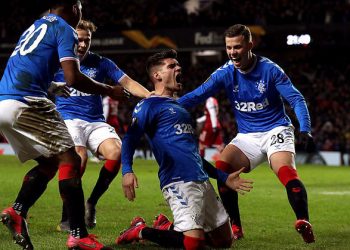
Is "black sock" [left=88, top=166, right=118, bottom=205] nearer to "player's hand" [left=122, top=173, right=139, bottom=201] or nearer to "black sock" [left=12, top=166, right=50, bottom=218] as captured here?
"black sock" [left=12, top=166, right=50, bottom=218]

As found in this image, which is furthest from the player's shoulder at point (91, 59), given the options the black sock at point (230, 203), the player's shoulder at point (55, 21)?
the player's shoulder at point (55, 21)

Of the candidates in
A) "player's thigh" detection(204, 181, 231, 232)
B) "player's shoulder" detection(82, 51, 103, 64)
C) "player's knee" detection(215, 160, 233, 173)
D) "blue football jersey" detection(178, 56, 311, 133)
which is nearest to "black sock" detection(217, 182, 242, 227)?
"player's knee" detection(215, 160, 233, 173)

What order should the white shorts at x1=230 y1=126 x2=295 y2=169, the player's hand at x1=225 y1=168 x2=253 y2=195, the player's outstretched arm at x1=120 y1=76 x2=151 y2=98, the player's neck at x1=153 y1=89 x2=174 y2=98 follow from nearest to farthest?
the player's hand at x1=225 y1=168 x2=253 y2=195 < the player's neck at x1=153 y1=89 x2=174 y2=98 < the white shorts at x1=230 y1=126 x2=295 y2=169 < the player's outstretched arm at x1=120 y1=76 x2=151 y2=98

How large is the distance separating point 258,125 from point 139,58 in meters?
28.8

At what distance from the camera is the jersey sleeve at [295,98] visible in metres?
7.06

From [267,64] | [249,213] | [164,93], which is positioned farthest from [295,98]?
[249,213]

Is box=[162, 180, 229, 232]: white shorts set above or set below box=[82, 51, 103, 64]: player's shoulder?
below

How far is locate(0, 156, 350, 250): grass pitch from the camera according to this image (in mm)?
7027

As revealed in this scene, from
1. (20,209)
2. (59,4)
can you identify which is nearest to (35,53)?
(59,4)

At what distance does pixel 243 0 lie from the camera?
31750 millimetres

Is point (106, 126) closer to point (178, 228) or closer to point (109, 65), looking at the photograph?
point (109, 65)

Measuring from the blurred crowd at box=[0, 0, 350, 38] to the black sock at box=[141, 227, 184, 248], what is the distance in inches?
842

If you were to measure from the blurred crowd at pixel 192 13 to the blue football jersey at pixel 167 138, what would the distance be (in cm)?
2148

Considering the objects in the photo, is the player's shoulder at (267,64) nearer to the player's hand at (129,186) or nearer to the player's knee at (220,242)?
the player's knee at (220,242)
